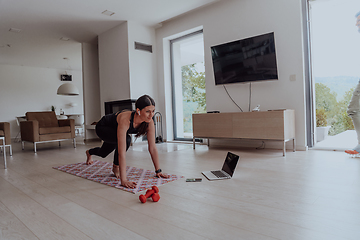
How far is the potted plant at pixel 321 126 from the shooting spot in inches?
159

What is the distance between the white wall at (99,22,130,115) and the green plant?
3750mm

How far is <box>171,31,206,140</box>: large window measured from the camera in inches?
210

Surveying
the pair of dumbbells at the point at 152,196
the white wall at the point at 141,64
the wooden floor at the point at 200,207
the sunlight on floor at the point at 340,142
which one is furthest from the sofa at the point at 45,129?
the sunlight on floor at the point at 340,142

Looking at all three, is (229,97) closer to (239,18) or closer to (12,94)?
(239,18)

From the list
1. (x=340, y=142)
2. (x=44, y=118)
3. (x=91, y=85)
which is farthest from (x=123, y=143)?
(x=91, y=85)

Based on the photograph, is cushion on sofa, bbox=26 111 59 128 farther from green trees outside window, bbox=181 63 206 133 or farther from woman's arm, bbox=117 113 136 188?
woman's arm, bbox=117 113 136 188

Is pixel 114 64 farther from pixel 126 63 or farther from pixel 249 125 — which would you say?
pixel 249 125

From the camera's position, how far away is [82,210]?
1607 millimetres

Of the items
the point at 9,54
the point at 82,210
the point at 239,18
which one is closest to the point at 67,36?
the point at 9,54

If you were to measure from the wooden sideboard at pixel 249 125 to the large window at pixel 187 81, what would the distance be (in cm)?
116

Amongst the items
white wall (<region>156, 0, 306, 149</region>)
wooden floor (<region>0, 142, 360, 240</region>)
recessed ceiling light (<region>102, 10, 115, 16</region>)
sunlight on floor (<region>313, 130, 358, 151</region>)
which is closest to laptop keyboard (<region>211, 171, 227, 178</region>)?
wooden floor (<region>0, 142, 360, 240</region>)

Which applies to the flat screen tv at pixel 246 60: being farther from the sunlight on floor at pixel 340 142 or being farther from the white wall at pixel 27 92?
the white wall at pixel 27 92

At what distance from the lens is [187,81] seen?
5621 millimetres

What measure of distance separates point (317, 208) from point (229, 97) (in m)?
3.14
